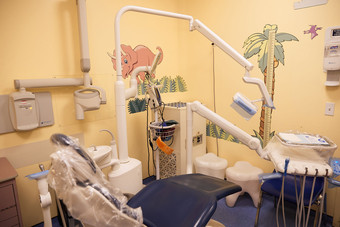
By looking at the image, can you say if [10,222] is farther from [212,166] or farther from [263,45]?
[263,45]

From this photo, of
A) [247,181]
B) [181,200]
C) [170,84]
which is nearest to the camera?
[181,200]

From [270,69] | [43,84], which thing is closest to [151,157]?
[43,84]

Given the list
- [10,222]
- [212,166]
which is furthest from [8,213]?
[212,166]

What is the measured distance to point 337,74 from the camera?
77.2 inches

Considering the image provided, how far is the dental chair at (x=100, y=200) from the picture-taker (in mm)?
819

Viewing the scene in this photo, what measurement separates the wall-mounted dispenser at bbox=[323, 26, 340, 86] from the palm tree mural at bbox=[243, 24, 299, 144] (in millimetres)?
300

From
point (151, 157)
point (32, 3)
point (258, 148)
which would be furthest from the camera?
point (151, 157)

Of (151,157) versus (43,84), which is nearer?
(43,84)

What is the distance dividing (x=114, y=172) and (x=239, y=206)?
4.61 feet

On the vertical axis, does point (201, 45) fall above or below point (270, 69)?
above

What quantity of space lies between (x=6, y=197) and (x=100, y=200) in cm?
120

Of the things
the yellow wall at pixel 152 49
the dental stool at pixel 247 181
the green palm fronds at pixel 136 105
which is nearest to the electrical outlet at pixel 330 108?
the yellow wall at pixel 152 49

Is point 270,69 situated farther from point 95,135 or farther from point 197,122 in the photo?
point 95,135

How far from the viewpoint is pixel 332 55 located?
1.92 m
